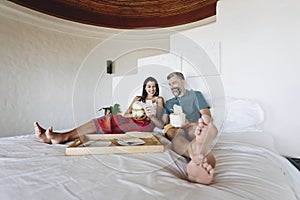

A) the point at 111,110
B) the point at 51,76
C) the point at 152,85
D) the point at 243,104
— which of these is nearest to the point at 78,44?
the point at 51,76

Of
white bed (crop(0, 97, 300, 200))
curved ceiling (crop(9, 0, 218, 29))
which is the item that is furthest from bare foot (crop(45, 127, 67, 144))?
curved ceiling (crop(9, 0, 218, 29))

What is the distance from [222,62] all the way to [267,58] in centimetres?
43

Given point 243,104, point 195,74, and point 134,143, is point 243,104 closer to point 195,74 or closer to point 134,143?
point 195,74

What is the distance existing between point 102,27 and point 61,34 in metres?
0.63

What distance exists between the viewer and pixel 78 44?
302 centimetres

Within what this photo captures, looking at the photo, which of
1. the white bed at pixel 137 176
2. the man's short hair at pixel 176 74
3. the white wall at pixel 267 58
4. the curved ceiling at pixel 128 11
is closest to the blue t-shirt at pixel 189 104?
the man's short hair at pixel 176 74

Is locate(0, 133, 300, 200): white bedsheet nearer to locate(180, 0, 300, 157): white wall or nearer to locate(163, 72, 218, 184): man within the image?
locate(163, 72, 218, 184): man

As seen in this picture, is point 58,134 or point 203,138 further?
point 58,134

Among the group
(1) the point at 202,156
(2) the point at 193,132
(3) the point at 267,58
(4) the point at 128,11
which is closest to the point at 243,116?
(3) the point at 267,58

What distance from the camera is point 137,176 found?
0.70m

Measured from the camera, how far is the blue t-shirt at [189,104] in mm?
1080

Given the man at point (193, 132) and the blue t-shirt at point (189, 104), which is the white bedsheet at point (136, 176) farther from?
the blue t-shirt at point (189, 104)

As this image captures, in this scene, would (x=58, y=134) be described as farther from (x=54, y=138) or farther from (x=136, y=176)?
(x=136, y=176)

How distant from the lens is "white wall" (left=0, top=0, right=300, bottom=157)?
63.5 inches
